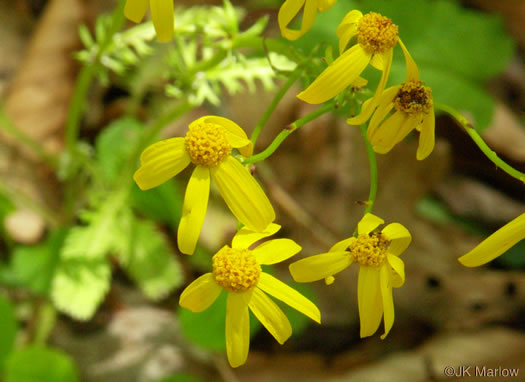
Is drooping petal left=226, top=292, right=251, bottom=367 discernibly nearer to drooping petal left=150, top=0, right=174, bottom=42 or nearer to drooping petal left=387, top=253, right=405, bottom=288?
drooping petal left=387, top=253, right=405, bottom=288

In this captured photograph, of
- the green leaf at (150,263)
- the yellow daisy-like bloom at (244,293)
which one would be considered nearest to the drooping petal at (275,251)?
the yellow daisy-like bloom at (244,293)

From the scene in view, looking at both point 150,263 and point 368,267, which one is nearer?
point 368,267

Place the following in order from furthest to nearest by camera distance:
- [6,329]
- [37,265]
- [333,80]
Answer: [37,265]
[6,329]
[333,80]

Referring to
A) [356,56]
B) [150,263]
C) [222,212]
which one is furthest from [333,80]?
[222,212]

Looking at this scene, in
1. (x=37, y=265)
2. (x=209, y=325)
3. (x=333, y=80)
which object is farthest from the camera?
(x=37, y=265)

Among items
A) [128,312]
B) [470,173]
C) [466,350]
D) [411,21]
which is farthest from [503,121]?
[128,312]

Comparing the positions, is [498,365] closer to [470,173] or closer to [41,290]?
[470,173]

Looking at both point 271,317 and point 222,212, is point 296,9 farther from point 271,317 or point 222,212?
point 222,212
